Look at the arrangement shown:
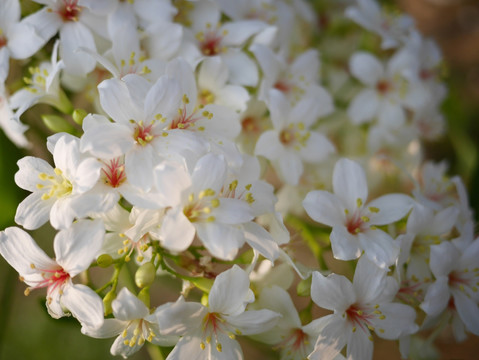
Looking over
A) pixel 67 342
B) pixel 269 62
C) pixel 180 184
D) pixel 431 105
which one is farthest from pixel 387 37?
pixel 67 342

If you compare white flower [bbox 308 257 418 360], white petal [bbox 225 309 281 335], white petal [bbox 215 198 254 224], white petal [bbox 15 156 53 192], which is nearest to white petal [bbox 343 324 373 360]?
white flower [bbox 308 257 418 360]

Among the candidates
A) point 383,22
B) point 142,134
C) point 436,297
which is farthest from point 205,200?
point 383,22

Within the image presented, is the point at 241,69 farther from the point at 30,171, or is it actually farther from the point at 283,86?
the point at 30,171

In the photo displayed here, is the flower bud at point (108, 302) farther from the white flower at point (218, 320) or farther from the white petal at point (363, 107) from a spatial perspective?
the white petal at point (363, 107)

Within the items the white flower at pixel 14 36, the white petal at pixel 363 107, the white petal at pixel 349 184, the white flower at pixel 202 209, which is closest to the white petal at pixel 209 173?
the white flower at pixel 202 209

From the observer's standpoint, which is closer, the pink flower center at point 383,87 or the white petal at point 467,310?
the white petal at point 467,310
